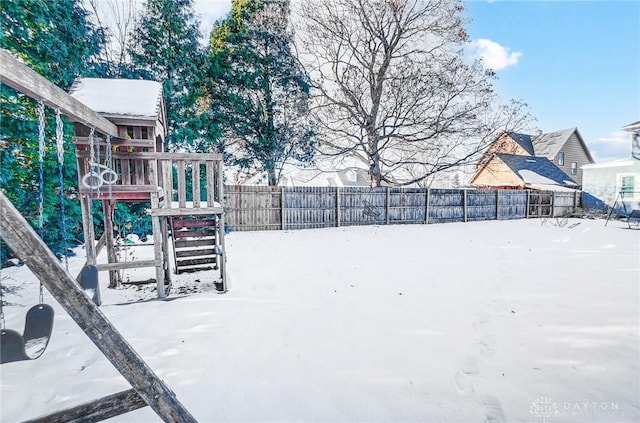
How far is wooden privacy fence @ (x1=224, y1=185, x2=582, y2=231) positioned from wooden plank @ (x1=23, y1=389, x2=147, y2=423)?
8086 millimetres

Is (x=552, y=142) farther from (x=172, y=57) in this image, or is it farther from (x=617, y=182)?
(x=172, y=57)

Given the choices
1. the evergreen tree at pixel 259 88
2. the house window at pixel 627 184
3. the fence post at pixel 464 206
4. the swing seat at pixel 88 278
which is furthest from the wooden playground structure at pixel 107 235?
the house window at pixel 627 184

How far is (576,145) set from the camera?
21438 millimetres

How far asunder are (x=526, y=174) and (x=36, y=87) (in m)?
21.5

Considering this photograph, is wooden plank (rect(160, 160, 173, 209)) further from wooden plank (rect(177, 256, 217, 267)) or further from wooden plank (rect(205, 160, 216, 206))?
wooden plank (rect(177, 256, 217, 267))

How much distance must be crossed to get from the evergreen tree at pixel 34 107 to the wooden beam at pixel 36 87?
2099 mm

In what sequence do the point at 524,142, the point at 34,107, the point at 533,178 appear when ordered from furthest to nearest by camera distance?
1. the point at 524,142
2. the point at 533,178
3. the point at 34,107

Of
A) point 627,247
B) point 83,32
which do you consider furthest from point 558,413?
point 83,32

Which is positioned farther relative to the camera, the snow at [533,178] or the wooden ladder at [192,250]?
the snow at [533,178]

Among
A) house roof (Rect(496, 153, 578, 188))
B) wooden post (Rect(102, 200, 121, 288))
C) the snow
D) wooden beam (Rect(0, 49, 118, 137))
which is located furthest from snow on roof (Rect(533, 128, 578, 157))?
wooden beam (Rect(0, 49, 118, 137))

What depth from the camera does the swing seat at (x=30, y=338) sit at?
6.07ft

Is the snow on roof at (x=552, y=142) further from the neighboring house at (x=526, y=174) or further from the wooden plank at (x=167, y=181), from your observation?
the wooden plank at (x=167, y=181)

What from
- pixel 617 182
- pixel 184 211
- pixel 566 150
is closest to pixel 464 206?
pixel 617 182

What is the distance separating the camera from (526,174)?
17531mm
